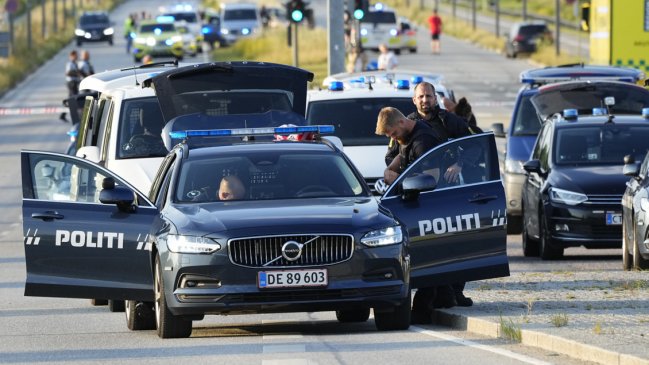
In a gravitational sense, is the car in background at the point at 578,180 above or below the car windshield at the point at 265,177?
below

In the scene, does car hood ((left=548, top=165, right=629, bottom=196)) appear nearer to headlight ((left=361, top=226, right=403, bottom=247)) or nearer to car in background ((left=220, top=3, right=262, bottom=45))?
headlight ((left=361, top=226, right=403, bottom=247))

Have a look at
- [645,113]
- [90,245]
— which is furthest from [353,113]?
[90,245]

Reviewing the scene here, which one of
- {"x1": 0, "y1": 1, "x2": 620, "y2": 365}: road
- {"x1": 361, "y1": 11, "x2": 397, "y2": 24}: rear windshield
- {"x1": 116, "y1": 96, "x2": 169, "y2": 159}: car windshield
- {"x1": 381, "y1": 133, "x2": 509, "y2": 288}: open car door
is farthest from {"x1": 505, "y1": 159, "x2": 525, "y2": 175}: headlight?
{"x1": 361, "y1": 11, "x2": 397, "y2": 24}: rear windshield

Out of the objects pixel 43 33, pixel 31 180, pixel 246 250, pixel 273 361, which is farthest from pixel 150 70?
pixel 43 33

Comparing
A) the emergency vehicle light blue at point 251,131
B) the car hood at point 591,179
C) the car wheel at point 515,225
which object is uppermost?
the emergency vehicle light blue at point 251,131

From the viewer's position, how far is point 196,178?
1326cm

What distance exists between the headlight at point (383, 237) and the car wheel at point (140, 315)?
217 cm

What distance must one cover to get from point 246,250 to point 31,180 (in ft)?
7.02

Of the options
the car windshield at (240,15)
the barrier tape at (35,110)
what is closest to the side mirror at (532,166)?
the barrier tape at (35,110)

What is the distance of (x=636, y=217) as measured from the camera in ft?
56.0

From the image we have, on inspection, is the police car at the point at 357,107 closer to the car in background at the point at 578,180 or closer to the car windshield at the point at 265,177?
the car in background at the point at 578,180

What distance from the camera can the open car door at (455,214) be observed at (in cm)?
1327

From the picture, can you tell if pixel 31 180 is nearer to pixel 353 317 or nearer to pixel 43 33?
pixel 353 317

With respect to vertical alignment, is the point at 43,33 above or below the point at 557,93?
below
